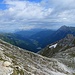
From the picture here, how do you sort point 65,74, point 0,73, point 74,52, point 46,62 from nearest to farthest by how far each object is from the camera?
point 0,73 → point 65,74 → point 46,62 → point 74,52

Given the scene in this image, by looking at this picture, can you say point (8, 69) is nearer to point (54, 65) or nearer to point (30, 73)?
point (30, 73)

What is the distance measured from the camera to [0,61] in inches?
2008

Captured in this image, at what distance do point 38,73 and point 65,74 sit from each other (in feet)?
83.6

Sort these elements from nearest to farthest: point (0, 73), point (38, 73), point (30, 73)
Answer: point (0, 73) < point (30, 73) < point (38, 73)

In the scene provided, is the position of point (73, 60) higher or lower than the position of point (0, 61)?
lower

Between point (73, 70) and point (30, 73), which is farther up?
point (30, 73)

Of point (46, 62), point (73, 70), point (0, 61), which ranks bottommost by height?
point (73, 70)

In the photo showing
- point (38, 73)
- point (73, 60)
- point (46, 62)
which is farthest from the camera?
point (73, 60)

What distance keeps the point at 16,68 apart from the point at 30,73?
676cm

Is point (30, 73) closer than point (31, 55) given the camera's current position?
Yes

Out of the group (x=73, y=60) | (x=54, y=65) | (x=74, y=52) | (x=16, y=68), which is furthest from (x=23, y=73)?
(x=74, y=52)

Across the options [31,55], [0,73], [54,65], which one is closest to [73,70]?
[54,65]

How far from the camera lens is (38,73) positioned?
62.6 metres

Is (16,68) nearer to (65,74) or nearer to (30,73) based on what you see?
(30,73)
